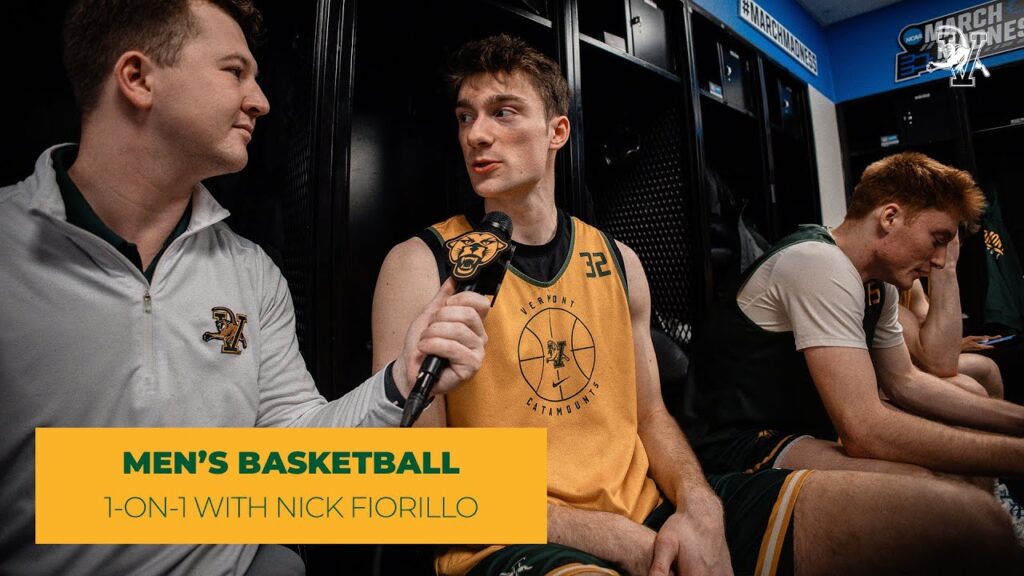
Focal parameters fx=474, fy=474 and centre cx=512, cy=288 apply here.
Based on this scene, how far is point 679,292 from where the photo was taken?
1.94 metres

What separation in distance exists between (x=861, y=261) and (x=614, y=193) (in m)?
0.93

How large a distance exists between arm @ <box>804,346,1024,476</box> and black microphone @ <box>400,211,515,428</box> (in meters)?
1.00

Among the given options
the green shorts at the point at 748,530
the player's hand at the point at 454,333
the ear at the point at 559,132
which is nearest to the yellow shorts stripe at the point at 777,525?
the green shorts at the point at 748,530

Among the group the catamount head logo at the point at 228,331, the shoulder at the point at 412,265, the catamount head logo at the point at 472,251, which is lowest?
the catamount head logo at the point at 228,331

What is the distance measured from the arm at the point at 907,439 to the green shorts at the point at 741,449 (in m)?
0.17

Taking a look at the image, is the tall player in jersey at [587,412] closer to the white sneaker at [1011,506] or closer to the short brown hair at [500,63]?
the short brown hair at [500,63]

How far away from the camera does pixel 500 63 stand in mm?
1143

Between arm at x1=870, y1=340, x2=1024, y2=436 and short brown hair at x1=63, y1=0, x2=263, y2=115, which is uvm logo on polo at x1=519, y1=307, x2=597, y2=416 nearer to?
short brown hair at x1=63, y1=0, x2=263, y2=115

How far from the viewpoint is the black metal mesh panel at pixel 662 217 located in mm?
1919

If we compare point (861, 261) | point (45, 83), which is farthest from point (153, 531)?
point (861, 261)

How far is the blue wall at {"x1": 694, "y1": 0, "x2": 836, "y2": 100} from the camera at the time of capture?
304 centimetres

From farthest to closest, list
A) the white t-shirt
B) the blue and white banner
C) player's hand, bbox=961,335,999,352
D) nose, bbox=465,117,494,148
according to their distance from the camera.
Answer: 1. the blue and white banner
2. player's hand, bbox=961,335,999,352
3. the white t-shirt
4. nose, bbox=465,117,494,148

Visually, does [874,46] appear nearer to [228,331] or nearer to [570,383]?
[570,383]

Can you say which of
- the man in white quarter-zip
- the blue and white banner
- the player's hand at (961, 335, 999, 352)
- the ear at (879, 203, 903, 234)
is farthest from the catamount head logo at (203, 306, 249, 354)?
the blue and white banner
